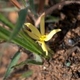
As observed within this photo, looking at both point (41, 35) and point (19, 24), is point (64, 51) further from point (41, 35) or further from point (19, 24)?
point (19, 24)

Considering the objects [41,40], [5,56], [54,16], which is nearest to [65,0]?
[54,16]

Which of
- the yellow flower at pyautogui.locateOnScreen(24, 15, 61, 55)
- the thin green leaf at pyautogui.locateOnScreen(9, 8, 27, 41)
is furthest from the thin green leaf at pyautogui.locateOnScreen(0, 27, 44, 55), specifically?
the thin green leaf at pyautogui.locateOnScreen(9, 8, 27, 41)

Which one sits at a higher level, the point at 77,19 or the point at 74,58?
the point at 77,19

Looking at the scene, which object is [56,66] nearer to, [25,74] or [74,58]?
[74,58]

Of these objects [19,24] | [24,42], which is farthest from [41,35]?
[19,24]

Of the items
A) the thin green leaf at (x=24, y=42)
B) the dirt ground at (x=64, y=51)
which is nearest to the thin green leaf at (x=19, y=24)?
the thin green leaf at (x=24, y=42)

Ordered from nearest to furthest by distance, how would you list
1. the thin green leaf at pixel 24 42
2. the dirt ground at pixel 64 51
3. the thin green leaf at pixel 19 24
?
the thin green leaf at pixel 19 24, the thin green leaf at pixel 24 42, the dirt ground at pixel 64 51

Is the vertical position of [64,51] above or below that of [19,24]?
above

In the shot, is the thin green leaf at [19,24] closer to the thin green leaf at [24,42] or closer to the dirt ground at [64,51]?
the thin green leaf at [24,42]

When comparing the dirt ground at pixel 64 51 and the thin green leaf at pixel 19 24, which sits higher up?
the dirt ground at pixel 64 51
